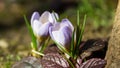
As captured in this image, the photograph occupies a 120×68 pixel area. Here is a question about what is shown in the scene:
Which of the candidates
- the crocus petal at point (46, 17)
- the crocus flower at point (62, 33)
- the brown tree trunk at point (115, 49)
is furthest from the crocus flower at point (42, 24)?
the brown tree trunk at point (115, 49)

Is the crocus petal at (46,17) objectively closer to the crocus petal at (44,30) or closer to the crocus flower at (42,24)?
the crocus flower at (42,24)

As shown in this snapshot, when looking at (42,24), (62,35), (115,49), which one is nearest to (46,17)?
(42,24)

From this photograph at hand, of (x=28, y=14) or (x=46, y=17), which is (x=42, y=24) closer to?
(x=46, y=17)

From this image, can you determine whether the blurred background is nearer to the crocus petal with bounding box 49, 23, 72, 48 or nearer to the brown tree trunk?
the crocus petal with bounding box 49, 23, 72, 48

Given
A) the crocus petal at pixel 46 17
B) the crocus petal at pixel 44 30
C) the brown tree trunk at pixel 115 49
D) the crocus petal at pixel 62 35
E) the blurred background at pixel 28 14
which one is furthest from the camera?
the blurred background at pixel 28 14

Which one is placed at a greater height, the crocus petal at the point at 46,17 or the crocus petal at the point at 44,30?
the crocus petal at the point at 46,17

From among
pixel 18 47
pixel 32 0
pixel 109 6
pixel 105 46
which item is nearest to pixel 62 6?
pixel 32 0

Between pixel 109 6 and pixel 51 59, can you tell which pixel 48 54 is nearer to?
pixel 51 59
